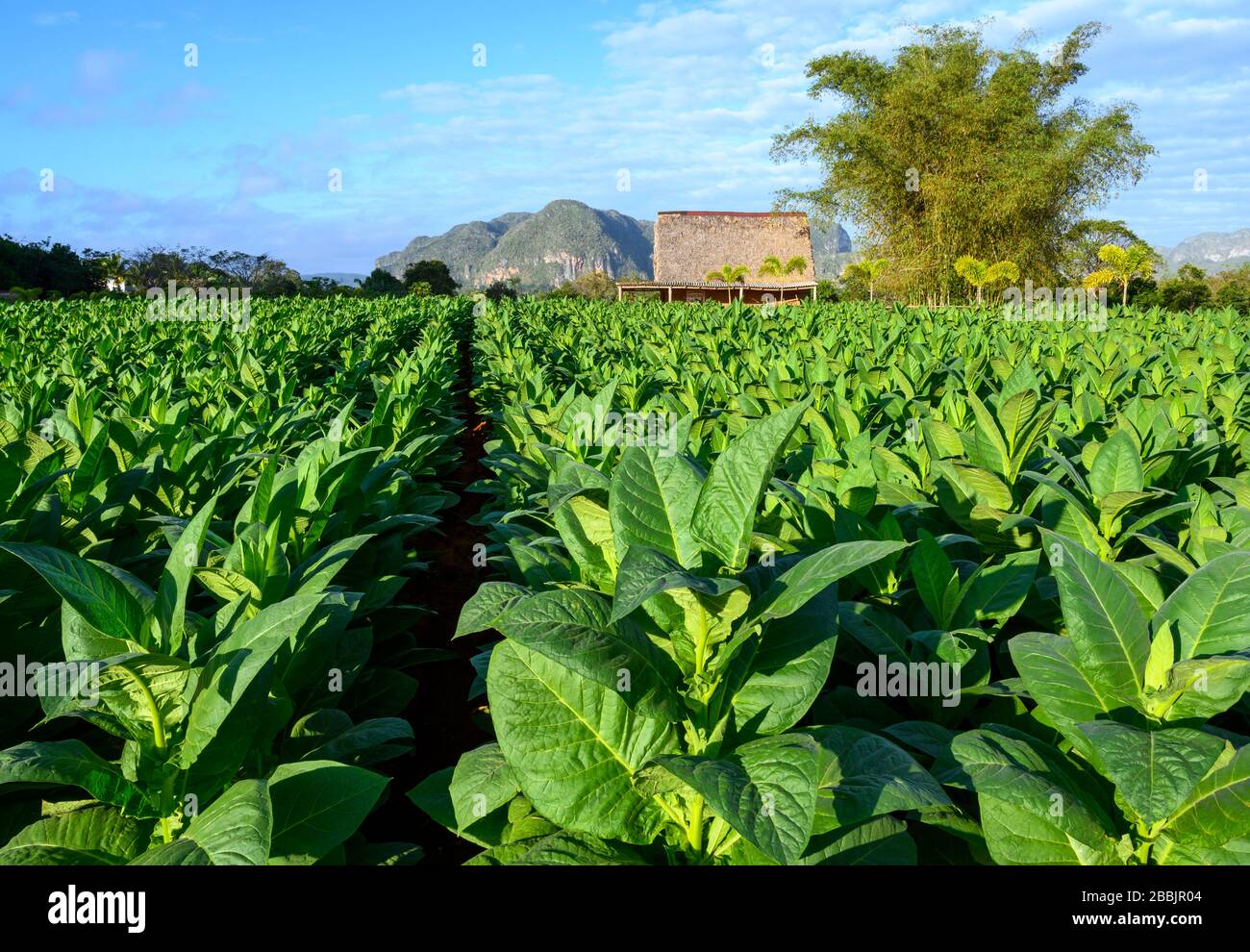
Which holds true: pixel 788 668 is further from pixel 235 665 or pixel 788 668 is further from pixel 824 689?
pixel 235 665

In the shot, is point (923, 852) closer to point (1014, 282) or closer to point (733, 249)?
point (1014, 282)

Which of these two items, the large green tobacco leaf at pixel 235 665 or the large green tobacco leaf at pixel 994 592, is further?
the large green tobacco leaf at pixel 994 592

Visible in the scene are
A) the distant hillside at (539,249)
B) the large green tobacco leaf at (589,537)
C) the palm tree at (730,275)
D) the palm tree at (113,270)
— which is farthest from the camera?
the distant hillside at (539,249)

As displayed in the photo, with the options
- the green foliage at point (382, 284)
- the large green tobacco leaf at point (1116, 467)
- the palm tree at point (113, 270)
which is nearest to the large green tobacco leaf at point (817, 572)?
the large green tobacco leaf at point (1116, 467)

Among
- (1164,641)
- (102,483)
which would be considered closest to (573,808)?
(1164,641)

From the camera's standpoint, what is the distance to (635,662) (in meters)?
1.29

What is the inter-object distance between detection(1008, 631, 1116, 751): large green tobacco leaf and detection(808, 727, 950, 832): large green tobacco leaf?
258 mm

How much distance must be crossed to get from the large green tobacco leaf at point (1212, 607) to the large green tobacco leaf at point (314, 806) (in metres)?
1.40

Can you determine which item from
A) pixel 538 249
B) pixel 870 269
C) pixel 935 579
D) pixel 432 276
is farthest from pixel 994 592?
pixel 538 249

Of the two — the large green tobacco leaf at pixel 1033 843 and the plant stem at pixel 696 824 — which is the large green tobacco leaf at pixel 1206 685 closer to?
the large green tobacco leaf at pixel 1033 843

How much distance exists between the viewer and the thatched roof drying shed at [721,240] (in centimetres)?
5444

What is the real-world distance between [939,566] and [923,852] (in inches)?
26.2

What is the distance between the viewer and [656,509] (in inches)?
60.3

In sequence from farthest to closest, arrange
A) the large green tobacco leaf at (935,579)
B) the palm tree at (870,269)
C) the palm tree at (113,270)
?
the palm tree at (113,270) → the palm tree at (870,269) → the large green tobacco leaf at (935,579)
